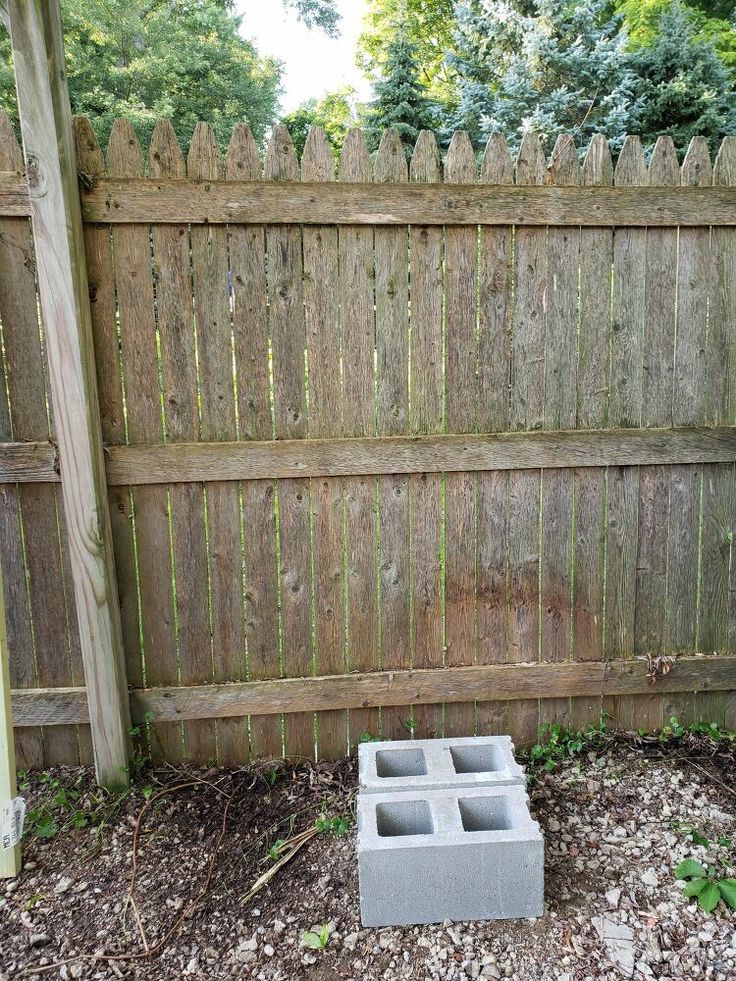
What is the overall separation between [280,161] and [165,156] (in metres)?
0.37

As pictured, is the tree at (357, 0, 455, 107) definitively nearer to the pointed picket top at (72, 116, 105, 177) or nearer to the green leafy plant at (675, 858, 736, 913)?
the pointed picket top at (72, 116, 105, 177)

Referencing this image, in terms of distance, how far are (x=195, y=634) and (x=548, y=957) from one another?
1445 mm

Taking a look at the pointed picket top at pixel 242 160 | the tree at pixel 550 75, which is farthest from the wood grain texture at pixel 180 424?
the tree at pixel 550 75

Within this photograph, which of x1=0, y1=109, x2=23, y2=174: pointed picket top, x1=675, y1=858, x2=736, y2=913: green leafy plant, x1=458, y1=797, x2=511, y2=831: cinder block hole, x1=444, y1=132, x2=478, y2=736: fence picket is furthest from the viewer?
x1=444, y1=132, x2=478, y2=736: fence picket

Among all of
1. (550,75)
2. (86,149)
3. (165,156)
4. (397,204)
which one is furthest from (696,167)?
(550,75)

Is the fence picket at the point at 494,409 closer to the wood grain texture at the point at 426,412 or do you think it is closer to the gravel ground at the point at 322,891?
the wood grain texture at the point at 426,412

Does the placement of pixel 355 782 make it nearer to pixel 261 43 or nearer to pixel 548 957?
pixel 548 957

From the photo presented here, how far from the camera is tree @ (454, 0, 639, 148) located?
6418 mm

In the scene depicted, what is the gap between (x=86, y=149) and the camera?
2.11m

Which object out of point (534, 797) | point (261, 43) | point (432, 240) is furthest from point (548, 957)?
point (261, 43)

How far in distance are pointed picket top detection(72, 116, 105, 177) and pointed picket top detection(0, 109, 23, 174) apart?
19 centimetres

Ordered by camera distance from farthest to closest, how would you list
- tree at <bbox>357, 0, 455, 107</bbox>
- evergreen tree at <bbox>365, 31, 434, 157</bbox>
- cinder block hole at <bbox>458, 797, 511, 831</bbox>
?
1. tree at <bbox>357, 0, 455, 107</bbox>
2. evergreen tree at <bbox>365, 31, 434, 157</bbox>
3. cinder block hole at <bbox>458, 797, 511, 831</bbox>

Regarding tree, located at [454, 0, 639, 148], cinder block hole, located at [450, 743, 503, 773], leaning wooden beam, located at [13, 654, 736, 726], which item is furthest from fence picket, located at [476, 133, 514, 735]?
tree, located at [454, 0, 639, 148]

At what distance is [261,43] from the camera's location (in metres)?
12.6
